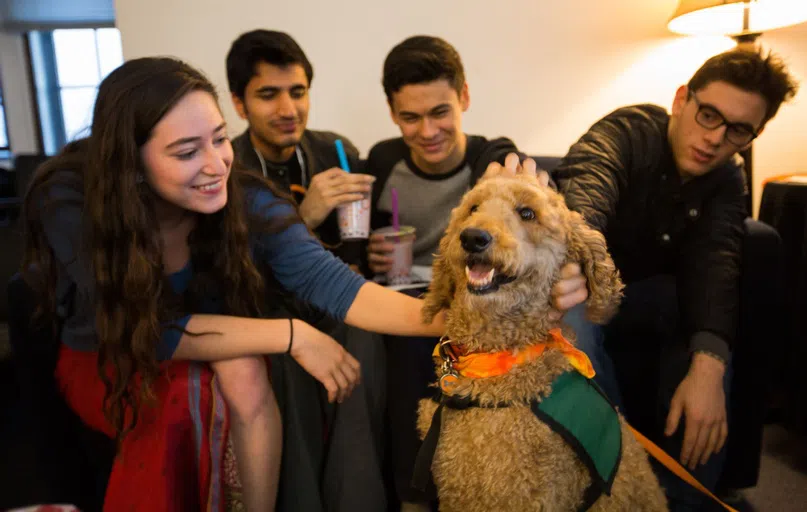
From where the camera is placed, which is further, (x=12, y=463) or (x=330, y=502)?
(x=12, y=463)

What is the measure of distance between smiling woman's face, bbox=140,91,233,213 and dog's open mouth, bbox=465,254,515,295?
0.52 meters

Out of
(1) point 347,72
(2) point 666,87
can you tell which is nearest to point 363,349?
(1) point 347,72

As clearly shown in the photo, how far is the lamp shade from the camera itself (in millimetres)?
1770

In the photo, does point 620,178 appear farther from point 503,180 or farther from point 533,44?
point 533,44

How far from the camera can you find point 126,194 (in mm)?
970

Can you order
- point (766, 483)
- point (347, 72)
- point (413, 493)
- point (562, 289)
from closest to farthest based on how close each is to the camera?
point (562, 289)
point (413, 493)
point (766, 483)
point (347, 72)

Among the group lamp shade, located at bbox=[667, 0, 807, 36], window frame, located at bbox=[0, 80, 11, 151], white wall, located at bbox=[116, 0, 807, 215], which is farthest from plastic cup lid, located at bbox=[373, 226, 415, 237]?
window frame, located at bbox=[0, 80, 11, 151]

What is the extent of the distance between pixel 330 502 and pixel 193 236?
0.66 m

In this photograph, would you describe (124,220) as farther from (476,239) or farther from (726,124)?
(726,124)

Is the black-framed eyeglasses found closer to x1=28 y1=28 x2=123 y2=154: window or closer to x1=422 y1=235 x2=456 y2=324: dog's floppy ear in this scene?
x1=422 y1=235 x2=456 y2=324: dog's floppy ear

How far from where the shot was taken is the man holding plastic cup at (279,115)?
5.11 feet

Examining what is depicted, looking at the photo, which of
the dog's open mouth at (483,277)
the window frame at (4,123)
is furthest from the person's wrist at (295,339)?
the window frame at (4,123)

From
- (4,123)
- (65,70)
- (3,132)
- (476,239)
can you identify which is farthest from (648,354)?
(65,70)

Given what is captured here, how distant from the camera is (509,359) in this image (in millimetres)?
901
